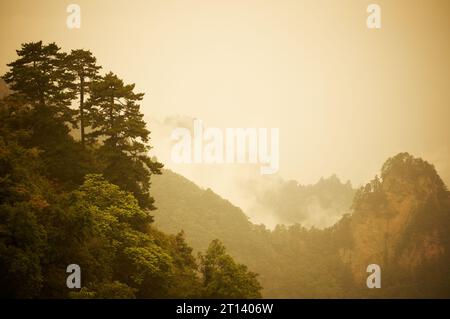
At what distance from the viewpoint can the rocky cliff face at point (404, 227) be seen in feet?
393

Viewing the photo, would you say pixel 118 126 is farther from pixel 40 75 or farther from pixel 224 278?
pixel 224 278

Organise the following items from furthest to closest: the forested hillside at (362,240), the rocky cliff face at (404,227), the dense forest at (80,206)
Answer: the rocky cliff face at (404,227) < the forested hillside at (362,240) < the dense forest at (80,206)

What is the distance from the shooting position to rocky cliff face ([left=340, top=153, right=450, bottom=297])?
393 ft

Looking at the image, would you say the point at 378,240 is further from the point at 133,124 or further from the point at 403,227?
the point at 133,124

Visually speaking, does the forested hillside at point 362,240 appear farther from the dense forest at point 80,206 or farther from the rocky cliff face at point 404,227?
the dense forest at point 80,206

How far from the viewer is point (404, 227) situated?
409ft

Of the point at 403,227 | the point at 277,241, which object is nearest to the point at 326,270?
the point at 277,241

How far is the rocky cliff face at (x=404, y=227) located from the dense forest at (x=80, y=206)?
108868 millimetres

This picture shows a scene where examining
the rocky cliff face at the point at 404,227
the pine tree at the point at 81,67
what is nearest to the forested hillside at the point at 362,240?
the rocky cliff face at the point at 404,227

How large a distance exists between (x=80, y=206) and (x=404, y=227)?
12525 centimetres

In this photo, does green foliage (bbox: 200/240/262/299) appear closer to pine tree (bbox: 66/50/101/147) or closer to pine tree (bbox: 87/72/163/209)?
pine tree (bbox: 87/72/163/209)

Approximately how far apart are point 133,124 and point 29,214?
10.9 m

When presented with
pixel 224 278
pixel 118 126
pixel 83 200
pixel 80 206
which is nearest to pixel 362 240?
pixel 224 278
